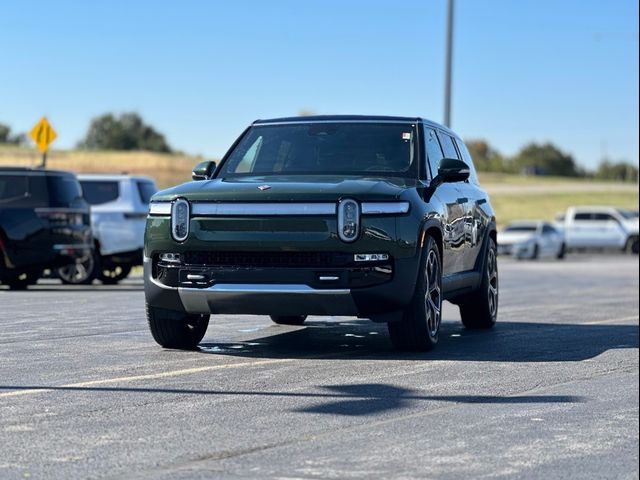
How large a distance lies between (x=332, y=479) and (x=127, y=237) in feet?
54.4

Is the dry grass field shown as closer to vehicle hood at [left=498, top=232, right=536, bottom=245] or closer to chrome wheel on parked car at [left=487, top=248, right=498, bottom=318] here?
vehicle hood at [left=498, top=232, right=536, bottom=245]

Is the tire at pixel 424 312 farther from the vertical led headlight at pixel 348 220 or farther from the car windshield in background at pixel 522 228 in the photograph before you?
the car windshield in background at pixel 522 228

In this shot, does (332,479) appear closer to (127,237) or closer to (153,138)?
(127,237)

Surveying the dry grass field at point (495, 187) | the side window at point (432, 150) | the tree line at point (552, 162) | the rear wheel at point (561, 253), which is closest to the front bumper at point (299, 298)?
the side window at point (432, 150)

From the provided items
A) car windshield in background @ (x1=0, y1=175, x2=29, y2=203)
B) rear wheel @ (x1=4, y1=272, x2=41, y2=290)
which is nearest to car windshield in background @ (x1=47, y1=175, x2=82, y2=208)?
car windshield in background @ (x1=0, y1=175, x2=29, y2=203)

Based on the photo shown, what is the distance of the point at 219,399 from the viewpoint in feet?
26.3

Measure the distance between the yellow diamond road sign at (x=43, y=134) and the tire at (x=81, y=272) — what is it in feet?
19.1

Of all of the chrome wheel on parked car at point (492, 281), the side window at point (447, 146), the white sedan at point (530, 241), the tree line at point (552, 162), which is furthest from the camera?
the tree line at point (552, 162)

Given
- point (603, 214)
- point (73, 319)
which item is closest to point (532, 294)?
point (73, 319)

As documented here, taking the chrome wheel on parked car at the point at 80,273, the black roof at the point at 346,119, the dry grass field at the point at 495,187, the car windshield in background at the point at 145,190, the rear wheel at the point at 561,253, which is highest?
the black roof at the point at 346,119

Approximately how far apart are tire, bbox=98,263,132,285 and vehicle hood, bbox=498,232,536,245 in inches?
928

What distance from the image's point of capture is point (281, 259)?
32.2 ft

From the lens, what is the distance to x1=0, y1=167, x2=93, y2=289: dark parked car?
61.3 feet

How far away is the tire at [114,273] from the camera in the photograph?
22.7 m
